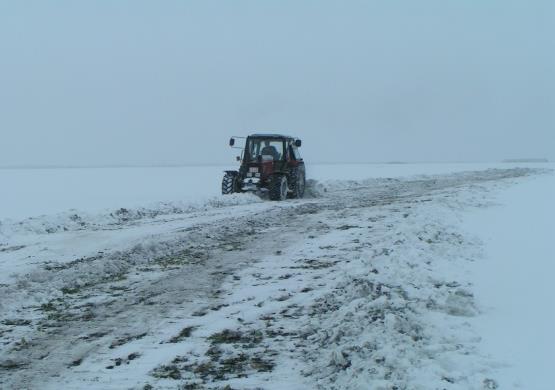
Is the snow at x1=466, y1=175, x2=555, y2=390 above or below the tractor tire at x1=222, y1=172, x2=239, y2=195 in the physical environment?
below

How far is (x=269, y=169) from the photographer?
17.1 metres

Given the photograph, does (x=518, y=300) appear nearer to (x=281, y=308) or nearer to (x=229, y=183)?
(x=281, y=308)

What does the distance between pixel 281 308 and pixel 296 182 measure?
12.5 m

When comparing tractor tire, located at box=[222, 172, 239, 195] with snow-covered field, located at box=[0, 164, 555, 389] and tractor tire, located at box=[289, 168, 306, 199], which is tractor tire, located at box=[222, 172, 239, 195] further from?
snow-covered field, located at box=[0, 164, 555, 389]

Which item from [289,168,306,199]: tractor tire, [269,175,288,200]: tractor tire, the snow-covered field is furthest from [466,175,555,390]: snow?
[289,168,306,199]: tractor tire

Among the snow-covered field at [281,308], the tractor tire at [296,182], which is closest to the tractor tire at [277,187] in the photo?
the tractor tire at [296,182]

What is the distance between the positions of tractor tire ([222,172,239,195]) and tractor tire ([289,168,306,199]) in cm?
182

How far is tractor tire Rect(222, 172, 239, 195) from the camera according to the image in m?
16.9

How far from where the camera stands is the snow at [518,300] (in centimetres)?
321

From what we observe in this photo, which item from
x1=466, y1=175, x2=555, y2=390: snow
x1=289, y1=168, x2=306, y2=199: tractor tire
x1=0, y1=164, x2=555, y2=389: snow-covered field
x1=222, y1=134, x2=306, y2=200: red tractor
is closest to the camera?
x1=466, y1=175, x2=555, y2=390: snow

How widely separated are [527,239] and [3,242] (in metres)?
8.31

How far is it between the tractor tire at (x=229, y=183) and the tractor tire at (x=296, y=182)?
71.5 inches

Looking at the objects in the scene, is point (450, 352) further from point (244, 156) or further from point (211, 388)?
point (244, 156)

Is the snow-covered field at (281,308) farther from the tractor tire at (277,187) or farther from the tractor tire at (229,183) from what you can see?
the tractor tire at (229,183)
